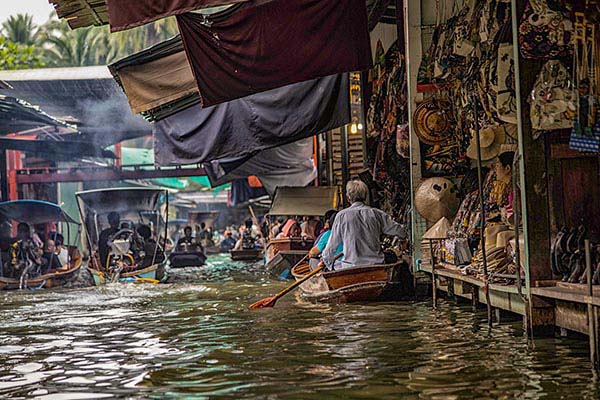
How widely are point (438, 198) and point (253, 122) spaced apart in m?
4.81

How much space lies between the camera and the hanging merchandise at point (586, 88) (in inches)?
249

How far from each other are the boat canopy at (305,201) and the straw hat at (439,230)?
962cm

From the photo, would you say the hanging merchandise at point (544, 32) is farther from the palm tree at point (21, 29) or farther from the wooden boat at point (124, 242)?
the palm tree at point (21, 29)

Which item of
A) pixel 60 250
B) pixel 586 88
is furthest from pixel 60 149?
pixel 586 88

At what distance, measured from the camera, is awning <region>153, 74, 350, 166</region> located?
13898 millimetres

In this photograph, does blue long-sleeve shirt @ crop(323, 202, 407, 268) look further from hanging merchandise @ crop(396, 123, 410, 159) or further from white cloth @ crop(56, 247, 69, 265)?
white cloth @ crop(56, 247, 69, 265)

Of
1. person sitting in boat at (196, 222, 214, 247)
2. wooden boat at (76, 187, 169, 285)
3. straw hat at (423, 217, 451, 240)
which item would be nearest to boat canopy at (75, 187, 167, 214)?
wooden boat at (76, 187, 169, 285)

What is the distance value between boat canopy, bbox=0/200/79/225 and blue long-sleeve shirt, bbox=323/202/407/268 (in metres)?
12.1

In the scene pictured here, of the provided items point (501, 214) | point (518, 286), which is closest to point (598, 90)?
point (518, 286)

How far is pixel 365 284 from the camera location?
36.4ft

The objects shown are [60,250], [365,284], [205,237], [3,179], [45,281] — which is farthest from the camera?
[205,237]

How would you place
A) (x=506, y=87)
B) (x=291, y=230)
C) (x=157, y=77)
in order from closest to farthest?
1. (x=506, y=87)
2. (x=157, y=77)
3. (x=291, y=230)

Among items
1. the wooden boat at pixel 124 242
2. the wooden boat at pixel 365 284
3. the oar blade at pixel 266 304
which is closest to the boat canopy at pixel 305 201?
the wooden boat at pixel 124 242

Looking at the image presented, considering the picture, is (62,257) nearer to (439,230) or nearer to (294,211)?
(294,211)
